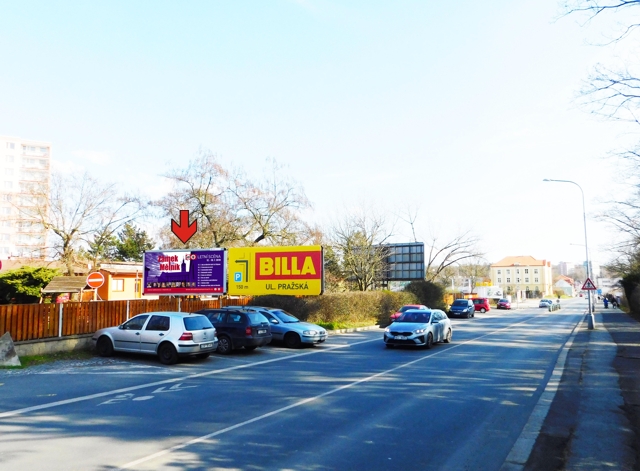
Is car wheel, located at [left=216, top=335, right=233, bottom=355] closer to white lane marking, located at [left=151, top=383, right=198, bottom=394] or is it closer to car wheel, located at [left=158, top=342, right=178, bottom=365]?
car wheel, located at [left=158, top=342, right=178, bottom=365]

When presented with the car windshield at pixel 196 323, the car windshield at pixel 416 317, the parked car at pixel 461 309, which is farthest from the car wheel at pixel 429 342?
the parked car at pixel 461 309

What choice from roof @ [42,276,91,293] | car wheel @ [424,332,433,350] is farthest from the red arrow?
car wheel @ [424,332,433,350]

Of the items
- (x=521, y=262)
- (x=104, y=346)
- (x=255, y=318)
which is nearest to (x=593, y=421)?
(x=255, y=318)

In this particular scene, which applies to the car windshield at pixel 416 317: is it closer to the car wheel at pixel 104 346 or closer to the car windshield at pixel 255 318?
the car windshield at pixel 255 318

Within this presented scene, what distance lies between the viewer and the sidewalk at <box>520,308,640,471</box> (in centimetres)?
628

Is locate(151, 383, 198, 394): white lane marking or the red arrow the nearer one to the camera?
locate(151, 383, 198, 394): white lane marking

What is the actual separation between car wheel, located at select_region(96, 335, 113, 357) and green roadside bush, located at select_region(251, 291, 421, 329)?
1389cm

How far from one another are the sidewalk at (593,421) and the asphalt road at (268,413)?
19.6 inches

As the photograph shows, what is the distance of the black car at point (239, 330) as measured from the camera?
18.2m

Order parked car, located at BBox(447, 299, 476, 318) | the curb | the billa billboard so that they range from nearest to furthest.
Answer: the curb
the billa billboard
parked car, located at BBox(447, 299, 476, 318)

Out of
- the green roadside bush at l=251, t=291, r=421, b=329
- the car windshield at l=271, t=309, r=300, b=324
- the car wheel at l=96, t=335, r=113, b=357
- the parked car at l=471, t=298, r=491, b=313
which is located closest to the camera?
the car wheel at l=96, t=335, r=113, b=357

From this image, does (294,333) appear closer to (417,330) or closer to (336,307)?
(417,330)

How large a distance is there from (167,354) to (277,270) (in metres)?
15.7

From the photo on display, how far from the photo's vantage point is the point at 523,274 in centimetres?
16475
